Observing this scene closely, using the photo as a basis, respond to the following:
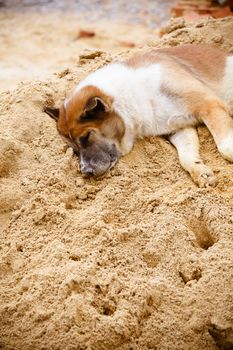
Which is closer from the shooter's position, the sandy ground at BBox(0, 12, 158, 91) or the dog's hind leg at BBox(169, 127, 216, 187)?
the dog's hind leg at BBox(169, 127, 216, 187)

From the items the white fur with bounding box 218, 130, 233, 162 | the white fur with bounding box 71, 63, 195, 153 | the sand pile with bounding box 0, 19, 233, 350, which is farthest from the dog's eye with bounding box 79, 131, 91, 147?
the white fur with bounding box 218, 130, 233, 162

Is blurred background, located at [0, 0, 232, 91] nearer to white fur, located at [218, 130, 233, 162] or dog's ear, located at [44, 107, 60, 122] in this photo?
dog's ear, located at [44, 107, 60, 122]

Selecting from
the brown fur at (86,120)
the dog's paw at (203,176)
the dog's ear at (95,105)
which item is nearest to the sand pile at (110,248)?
the dog's paw at (203,176)

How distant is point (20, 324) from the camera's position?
296cm

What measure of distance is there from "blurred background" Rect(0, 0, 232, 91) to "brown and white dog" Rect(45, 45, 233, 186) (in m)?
2.46

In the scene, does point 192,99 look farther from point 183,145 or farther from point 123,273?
point 123,273

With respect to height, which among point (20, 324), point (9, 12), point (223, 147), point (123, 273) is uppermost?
point (223, 147)

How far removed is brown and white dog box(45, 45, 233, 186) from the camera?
3.80 meters

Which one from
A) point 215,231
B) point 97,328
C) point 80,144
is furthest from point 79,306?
point 80,144

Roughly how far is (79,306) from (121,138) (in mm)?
1480

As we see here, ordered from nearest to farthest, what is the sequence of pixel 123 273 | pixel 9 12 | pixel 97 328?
pixel 97 328 → pixel 123 273 → pixel 9 12

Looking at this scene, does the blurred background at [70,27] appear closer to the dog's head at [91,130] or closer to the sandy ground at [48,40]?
the sandy ground at [48,40]

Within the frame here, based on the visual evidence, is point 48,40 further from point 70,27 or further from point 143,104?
point 143,104

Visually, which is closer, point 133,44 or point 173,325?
point 173,325
